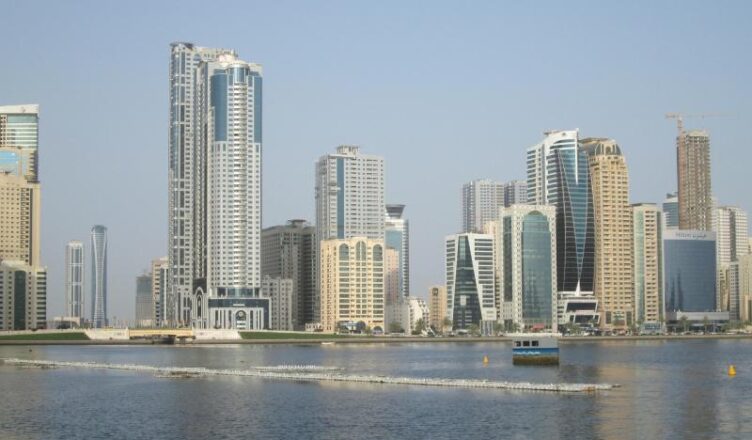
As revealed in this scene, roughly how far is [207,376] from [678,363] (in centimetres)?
8086

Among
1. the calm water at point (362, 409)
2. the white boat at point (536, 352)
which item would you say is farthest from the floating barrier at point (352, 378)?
the white boat at point (536, 352)

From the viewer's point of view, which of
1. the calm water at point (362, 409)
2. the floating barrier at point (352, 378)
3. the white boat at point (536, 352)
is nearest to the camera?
the calm water at point (362, 409)

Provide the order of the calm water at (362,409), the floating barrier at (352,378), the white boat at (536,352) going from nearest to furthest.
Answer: the calm water at (362,409) < the floating barrier at (352,378) < the white boat at (536,352)

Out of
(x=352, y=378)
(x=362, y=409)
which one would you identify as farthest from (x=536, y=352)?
(x=362, y=409)

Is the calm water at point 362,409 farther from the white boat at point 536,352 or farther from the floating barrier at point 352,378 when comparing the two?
the white boat at point 536,352

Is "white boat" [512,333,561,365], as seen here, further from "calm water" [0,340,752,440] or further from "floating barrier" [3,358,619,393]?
"floating barrier" [3,358,619,393]

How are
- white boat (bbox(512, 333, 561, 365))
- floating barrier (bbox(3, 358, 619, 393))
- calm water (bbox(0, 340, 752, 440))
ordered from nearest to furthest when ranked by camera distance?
calm water (bbox(0, 340, 752, 440)) → floating barrier (bbox(3, 358, 619, 393)) → white boat (bbox(512, 333, 561, 365))

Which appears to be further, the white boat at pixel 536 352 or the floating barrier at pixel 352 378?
the white boat at pixel 536 352

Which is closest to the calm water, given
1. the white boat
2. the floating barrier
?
the floating barrier

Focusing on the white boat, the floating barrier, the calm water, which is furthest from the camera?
the white boat

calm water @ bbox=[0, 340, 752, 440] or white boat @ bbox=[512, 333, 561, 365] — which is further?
white boat @ bbox=[512, 333, 561, 365]

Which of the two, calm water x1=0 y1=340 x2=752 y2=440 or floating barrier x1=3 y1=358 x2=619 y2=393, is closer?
calm water x1=0 y1=340 x2=752 y2=440

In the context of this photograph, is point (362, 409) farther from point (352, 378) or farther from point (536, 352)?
point (536, 352)

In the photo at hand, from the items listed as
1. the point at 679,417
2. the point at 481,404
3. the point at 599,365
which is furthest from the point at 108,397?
the point at 599,365
